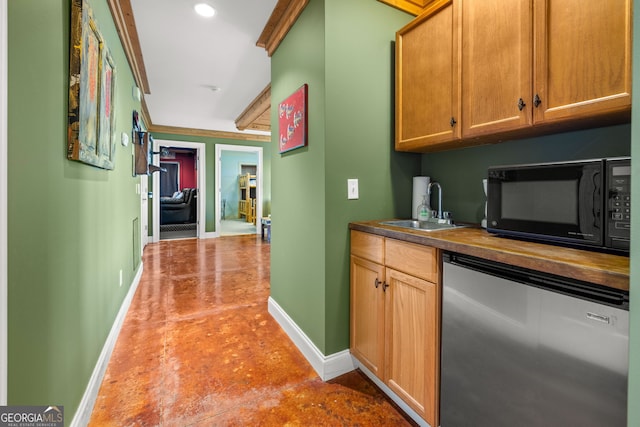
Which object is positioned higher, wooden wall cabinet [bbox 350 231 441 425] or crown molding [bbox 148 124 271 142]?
crown molding [bbox 148 124 271 142]

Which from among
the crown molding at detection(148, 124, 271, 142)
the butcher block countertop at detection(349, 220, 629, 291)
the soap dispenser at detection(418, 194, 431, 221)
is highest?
the crown molding at detection(148, 124, 271, 142)

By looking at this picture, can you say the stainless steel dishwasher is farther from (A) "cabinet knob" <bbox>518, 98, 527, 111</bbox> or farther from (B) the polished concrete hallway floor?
(A) "cabinet knob" <bbox>518, 98, 527, 111</bbox>

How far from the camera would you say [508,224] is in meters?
1.24

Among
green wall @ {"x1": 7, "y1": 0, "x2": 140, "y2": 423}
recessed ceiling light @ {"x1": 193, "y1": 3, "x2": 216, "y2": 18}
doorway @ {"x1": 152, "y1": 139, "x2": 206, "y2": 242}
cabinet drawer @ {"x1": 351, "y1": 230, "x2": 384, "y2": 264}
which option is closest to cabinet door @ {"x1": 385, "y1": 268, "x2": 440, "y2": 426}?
cabinet drawer @ {"x1": 351, "y1": 230, "x2": 384, "y2": 264}

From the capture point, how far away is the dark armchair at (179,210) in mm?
7963

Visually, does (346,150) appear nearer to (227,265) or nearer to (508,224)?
(508,224)

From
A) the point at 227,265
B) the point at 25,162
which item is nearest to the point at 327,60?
the point at 25,162

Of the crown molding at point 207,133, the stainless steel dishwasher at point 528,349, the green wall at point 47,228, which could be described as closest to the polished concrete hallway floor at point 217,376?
the green wall at point 47,228

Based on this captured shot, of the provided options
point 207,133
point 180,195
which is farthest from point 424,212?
point 180,195

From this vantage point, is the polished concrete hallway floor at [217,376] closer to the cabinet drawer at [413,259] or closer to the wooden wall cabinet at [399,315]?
the wooden wall cabinet at [399,315]

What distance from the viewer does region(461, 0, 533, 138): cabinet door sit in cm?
122

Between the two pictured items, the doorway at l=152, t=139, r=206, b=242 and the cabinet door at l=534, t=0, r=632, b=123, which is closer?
the cabinet door at l=534, t=0, r=632, b=123

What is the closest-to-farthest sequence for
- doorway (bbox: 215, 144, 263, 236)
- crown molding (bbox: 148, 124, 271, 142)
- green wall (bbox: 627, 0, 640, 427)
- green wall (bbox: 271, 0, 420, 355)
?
green wall (bbox: 627, 0, 640, 427), green wall (bbox: 271, 0, 420, 355), crown molding (bbox: 148, 124, 271, 142), doorway (bbox: 215, 144, 263, 236)

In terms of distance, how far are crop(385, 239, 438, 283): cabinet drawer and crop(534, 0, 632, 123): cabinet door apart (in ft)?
2.30
